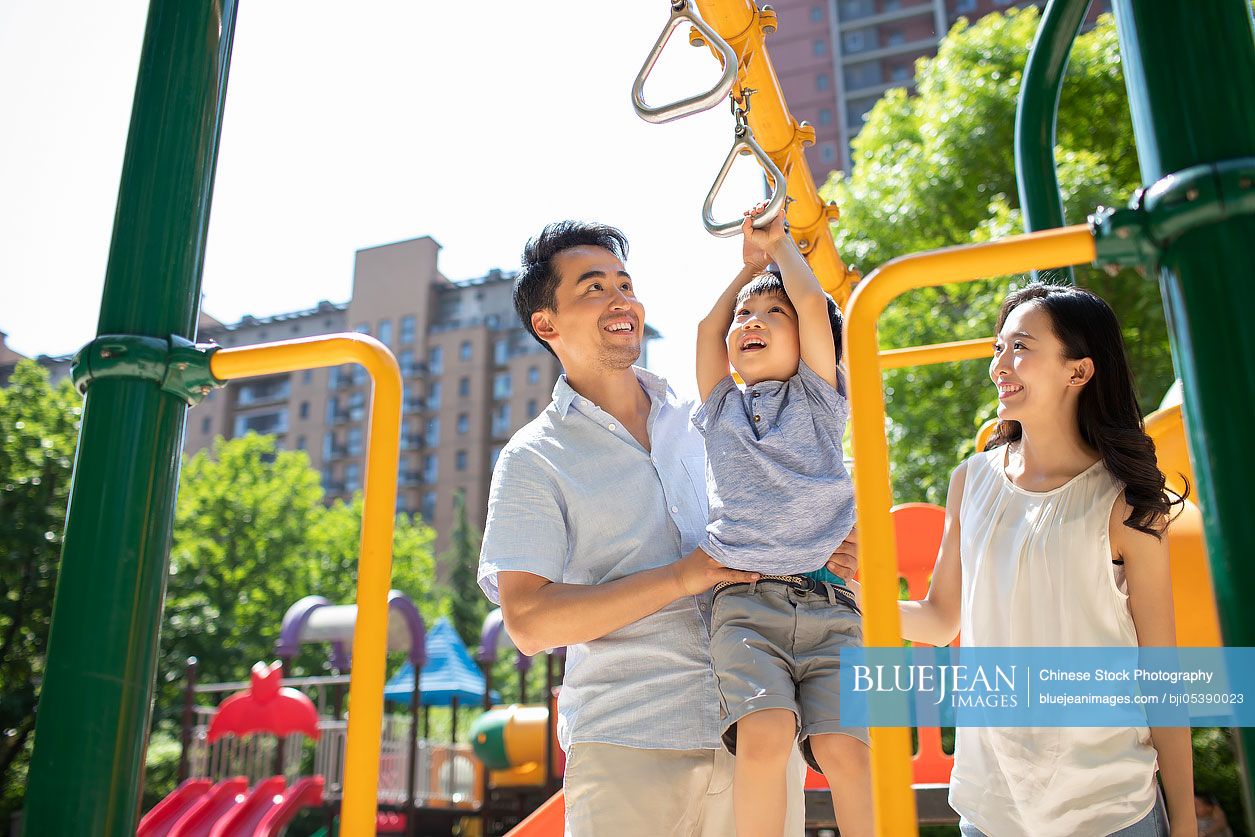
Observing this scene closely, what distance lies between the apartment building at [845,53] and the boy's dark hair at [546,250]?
118 feet

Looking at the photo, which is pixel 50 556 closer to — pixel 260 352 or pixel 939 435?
pixel 939 435

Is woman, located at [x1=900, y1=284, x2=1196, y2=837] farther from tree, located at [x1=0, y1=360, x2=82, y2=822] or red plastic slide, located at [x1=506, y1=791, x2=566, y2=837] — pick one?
tree, located at [x1=0, y1=360, x2=82, y2=822]

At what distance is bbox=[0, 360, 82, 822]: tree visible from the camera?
13.0m

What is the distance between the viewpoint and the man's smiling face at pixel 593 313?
76.4 inches

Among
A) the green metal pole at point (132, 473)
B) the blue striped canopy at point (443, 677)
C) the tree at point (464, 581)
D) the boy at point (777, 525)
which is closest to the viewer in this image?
the green metal pole at point (132, 473)

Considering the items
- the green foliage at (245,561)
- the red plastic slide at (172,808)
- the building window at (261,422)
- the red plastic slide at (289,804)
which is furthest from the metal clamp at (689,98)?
the building window at (261,422)

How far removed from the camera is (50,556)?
525 inches

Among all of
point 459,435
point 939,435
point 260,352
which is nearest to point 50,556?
point 939,435

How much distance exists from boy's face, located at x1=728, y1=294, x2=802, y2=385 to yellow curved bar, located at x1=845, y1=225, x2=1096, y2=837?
0.68 meters

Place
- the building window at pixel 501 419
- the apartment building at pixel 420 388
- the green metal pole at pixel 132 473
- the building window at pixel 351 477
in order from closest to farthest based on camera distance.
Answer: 1. the green metal pole at pixel 132 473
2. the apartment building at pixel 420 388
3. the building window at pixel 501 419
4. the building window at pixel 351 477

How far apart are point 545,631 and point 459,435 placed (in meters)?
43.7

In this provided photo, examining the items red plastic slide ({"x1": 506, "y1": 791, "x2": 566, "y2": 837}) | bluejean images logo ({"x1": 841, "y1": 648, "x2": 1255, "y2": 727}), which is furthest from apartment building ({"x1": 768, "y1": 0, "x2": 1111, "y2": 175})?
bluejean images logo ({"x1": 841, "y1": 648, "x2": 1255, "y2": 727})

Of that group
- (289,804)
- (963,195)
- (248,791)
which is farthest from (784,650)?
(248,791)

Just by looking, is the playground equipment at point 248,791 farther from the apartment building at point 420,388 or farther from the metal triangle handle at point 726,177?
the apartment building at point 420,388
